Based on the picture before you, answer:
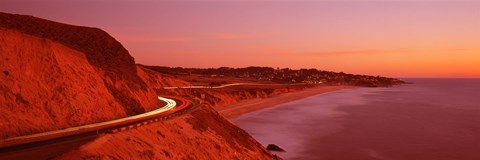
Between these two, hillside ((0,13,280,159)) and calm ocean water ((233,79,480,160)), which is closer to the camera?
hillside ((0,13,280,159))

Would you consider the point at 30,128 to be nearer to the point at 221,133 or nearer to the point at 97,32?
the point at 221,133

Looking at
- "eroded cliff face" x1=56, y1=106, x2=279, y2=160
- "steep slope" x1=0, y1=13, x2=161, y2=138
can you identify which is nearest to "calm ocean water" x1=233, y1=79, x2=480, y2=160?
"eroded cliff face" x1=56, y1=106, x2=279, y2=160

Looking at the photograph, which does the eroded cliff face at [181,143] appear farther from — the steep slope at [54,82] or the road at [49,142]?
the steep slope at [54,82]

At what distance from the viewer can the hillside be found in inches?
819

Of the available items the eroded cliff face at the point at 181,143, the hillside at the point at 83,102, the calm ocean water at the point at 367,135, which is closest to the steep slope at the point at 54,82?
the hillside at the point at 83,102

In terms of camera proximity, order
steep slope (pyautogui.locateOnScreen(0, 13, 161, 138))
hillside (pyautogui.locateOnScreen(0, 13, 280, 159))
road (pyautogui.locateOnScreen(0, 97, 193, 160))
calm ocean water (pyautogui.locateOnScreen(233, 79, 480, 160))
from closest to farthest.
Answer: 1. road (pyautogui.locateOnScreen(0, 97, 193, 160))
2. hillside (pyautogui.locateOnScreen(0, 13, 280, 159))
3. steep slope (pyautogui.locateOnScreen(0, 13, 161, 138))
4. calm ocean water (pyautogui.locateOnScreen(233, 79, 480, 160))

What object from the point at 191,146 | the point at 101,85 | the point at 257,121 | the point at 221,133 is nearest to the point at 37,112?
the point at 101,85

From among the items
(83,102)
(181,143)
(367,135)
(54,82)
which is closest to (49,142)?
(54,82)

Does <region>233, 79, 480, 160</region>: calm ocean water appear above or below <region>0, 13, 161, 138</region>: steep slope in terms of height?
below

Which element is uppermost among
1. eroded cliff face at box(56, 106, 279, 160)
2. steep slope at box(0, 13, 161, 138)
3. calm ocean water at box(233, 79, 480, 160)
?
steep slope at box(0, 13, 161, 138)

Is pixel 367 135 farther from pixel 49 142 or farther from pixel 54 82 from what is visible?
pixel 49 142

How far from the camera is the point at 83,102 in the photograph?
26188 millimetres

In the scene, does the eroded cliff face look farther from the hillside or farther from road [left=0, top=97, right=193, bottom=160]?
road [left=0, top=97, right=193, bottom=160]

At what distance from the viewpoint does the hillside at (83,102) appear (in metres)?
20.8
